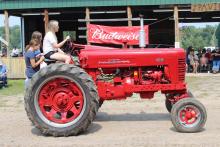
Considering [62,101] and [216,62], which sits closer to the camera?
[62,101]

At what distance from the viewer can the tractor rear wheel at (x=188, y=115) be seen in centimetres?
705

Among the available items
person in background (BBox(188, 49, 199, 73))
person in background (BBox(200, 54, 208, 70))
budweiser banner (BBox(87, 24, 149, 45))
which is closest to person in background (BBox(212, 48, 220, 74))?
person in background (BBox(200, 54, 208, 70))

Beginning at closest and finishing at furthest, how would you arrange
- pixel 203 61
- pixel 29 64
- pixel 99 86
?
pixel 99 86 < pixel 29 64 < pixel 203 61

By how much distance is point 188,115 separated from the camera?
7133 millimetres

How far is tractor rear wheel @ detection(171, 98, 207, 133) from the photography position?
7055mm

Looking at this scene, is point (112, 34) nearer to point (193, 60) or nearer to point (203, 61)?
point (193, 60)

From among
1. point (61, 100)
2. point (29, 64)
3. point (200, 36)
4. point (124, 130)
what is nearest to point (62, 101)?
point (61, 100)

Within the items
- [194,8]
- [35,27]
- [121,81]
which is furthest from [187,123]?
[35,27]

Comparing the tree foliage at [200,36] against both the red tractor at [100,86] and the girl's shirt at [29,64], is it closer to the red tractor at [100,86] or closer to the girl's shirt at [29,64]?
the girl's shirt at [29,64]

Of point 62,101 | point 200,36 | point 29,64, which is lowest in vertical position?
point 62,101

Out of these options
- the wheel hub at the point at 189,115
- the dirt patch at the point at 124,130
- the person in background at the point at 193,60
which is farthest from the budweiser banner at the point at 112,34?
the wheel hub at the point at 189,115

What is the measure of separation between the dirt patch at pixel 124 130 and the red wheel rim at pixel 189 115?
22 cm

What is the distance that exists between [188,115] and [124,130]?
1.05m

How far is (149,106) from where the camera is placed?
10258 millimetres
